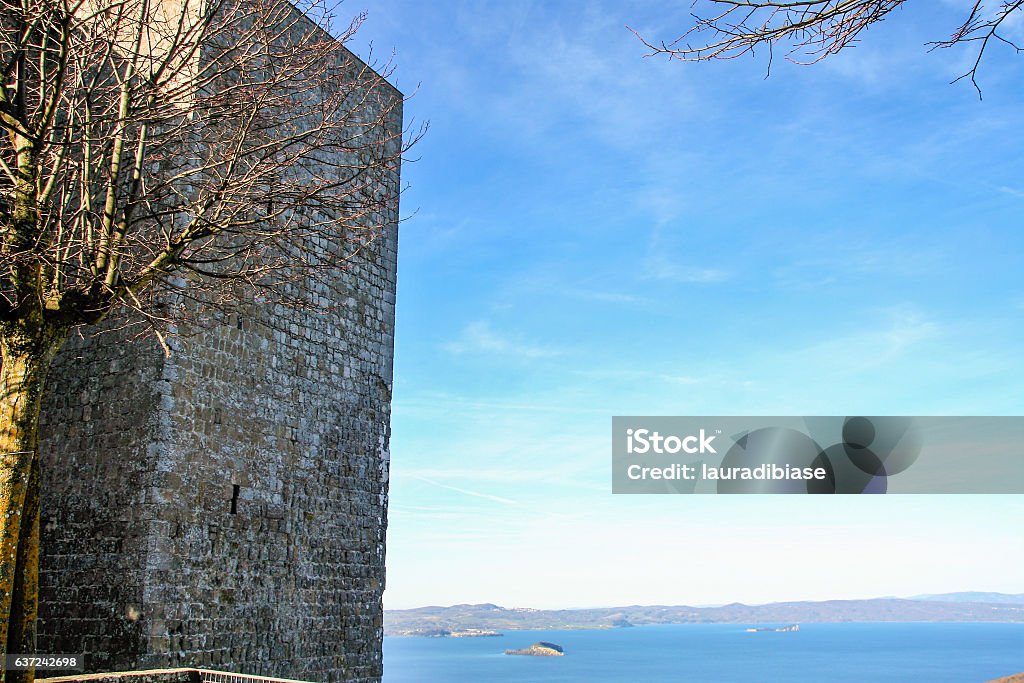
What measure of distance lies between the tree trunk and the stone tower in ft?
6.41

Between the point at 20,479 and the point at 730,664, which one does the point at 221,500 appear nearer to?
the point at 20,479

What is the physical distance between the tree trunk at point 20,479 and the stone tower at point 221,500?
1954 mm

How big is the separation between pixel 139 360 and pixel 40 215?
9.87ft

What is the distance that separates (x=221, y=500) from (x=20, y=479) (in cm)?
326

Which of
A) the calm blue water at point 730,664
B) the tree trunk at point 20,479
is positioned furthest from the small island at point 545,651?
the tree trunk at point 20,479

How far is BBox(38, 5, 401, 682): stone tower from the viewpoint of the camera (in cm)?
893

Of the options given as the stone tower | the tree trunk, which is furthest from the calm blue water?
the tree trunk

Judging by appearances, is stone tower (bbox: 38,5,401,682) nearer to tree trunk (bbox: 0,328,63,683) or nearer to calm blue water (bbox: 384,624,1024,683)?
tree trunk (bbox: 0,328,63,683)

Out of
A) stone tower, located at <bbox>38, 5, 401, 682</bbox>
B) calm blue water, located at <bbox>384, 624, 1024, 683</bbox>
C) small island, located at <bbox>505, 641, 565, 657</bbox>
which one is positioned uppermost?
stone tower, located at <bbox>38, 5, 401, 682</bbox>

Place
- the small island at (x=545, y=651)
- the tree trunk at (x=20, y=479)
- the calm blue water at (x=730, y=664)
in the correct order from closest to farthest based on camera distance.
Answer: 1. the tree trunk at (x=20, y=479)
2. the calm blue water at (x=730, y=664)
3. the small island at (x=545, y=651)

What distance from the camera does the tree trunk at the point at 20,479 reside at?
6309 mm

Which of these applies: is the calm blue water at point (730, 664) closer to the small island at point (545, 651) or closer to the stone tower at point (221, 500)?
the small island at point (545, 651)

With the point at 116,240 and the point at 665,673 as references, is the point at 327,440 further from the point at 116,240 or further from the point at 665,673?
the point at 665,673

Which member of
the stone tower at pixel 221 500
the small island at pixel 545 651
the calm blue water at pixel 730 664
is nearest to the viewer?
the stone tower at pixel 221 500
